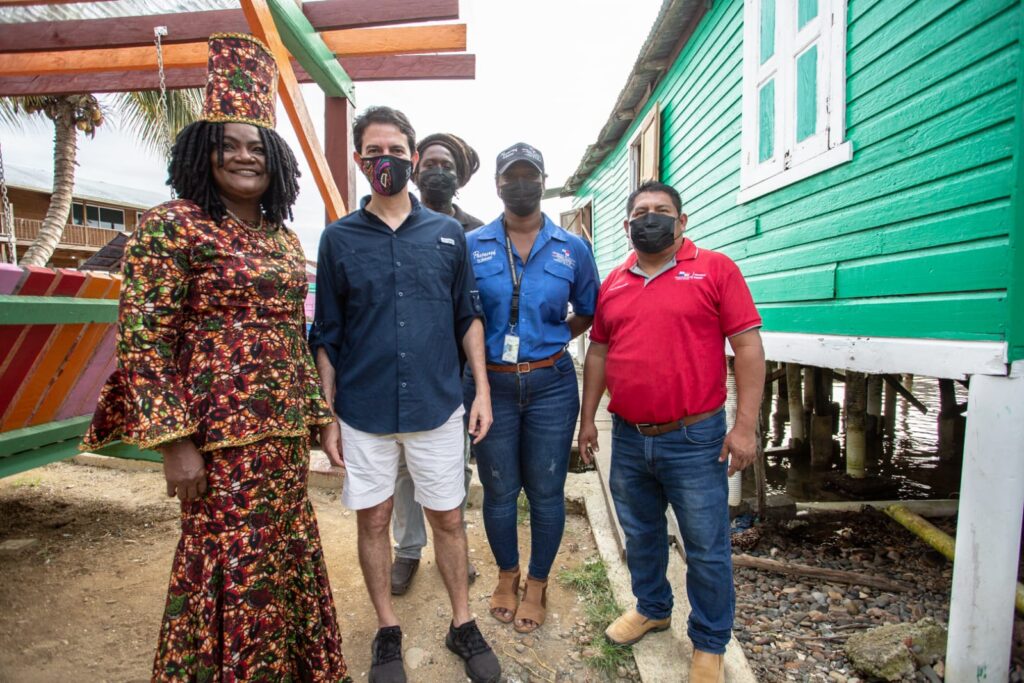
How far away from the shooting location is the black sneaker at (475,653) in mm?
2141

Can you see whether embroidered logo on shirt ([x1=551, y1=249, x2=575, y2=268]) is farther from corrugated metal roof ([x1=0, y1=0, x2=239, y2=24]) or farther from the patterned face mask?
corrugated metal roof ([x1=0, y1=0, x2=239, y2=24])

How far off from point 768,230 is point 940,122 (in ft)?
5.95

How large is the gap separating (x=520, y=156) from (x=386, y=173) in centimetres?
64

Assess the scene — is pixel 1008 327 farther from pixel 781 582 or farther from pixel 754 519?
pixel 754 519

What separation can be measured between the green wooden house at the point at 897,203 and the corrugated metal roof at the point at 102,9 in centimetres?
435

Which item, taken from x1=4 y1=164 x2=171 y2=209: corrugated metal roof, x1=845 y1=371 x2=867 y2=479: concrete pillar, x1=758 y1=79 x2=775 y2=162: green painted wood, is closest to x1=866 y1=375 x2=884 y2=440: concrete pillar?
x1=845 y1=371 x2=867 y2=479: concrete pillar

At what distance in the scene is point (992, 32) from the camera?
95.1 inches

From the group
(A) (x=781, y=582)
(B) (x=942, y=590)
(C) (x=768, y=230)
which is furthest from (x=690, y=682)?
(C) (x=768, y=230)

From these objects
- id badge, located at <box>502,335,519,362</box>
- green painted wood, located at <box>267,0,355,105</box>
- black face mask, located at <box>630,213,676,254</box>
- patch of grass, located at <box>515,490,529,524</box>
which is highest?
green painted wood, located at <box>267,0,355,105</box>

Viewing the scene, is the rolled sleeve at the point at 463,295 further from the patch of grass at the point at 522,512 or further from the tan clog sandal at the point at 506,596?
the patch of grass at the point at 522,512

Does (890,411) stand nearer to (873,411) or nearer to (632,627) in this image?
(873,411)

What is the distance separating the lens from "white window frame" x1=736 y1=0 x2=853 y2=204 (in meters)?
3.54

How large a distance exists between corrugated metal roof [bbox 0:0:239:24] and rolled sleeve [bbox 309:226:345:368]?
330 cm

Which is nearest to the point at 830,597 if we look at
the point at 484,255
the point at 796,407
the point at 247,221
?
the point at 484,255
